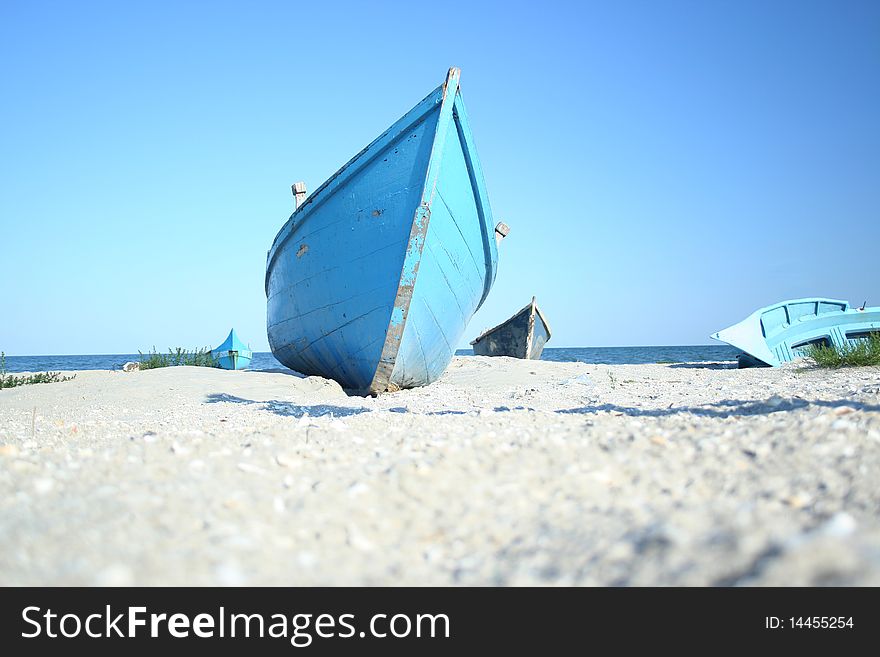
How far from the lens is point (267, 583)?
129cm

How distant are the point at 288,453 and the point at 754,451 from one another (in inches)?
78.9

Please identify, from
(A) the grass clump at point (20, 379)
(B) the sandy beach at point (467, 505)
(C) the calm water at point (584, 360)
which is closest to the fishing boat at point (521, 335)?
(C) the calm water at point (584, 360)

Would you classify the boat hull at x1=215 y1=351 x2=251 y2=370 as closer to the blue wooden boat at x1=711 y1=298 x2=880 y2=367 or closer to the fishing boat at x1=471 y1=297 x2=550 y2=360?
the fishing boat at x1=471 y1=297 x2=550 y2=360

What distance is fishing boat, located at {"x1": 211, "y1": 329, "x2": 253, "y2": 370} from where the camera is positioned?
18953mm

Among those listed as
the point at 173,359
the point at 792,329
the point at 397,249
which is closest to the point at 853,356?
the point at 792,329

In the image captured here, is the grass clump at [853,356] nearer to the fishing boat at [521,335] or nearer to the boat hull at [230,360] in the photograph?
the fishing boat at [521,335]

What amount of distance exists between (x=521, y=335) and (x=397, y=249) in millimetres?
12000

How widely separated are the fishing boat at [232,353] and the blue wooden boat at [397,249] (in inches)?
480

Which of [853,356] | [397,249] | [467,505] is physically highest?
[397,249]

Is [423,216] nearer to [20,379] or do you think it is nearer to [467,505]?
[467,505]

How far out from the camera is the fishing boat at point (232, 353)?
746 inches

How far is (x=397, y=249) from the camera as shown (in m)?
6.23

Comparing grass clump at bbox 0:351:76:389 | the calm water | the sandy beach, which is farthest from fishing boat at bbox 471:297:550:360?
the sandy beach

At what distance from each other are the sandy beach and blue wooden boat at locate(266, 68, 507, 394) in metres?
3.50
